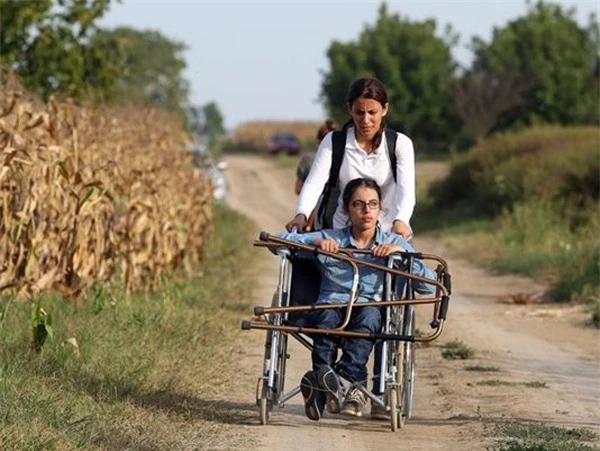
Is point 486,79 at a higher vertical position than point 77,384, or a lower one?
higher

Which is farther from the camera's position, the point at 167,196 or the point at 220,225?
the point at 220,225

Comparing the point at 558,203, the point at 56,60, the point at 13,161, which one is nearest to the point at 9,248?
the point at 13,161

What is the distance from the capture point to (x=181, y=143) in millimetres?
22594

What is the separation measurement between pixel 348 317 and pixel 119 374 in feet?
6.91

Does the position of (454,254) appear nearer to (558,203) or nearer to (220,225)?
(558,203)

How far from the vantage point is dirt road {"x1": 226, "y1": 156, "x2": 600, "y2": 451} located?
8.77m

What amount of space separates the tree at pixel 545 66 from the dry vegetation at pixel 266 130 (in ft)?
84.8

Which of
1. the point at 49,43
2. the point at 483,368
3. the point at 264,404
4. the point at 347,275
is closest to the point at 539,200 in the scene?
the point at 49,43

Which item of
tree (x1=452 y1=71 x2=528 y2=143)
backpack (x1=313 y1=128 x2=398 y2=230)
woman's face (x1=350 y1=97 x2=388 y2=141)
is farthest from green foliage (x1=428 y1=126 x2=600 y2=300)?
tree (x1=452 y1=71 x2=528 y2=143)

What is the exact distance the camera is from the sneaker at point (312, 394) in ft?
28.3

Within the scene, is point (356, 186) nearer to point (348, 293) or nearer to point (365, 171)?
point (365, 171)

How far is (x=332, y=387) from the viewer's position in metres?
8.53

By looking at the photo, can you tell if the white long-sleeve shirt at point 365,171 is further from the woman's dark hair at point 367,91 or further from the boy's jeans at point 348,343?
the boy's jeans at point 348,343

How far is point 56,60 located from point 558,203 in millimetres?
9548
